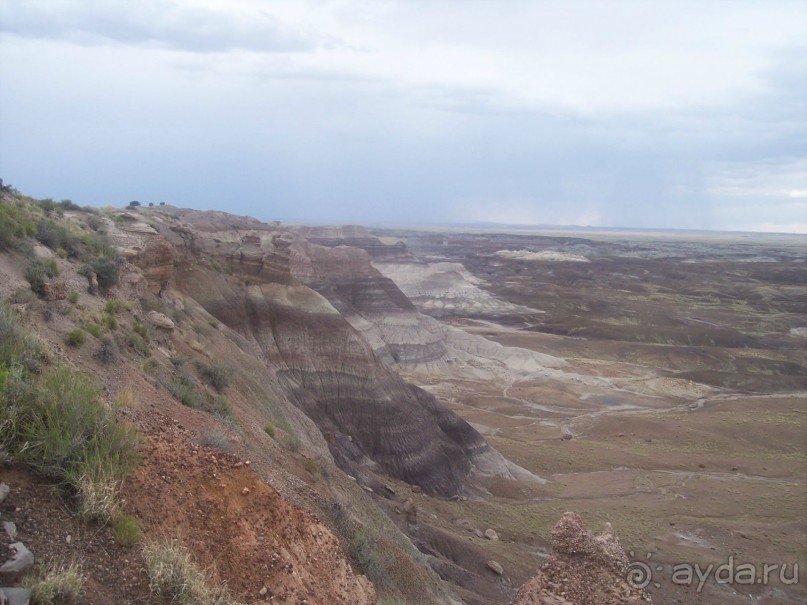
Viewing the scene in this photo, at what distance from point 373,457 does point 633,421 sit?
23.1 meters

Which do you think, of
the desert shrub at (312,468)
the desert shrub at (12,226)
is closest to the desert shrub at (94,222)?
the desert shrub at (12,226)

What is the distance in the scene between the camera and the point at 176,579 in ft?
14.3

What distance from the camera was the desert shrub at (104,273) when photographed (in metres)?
11.7

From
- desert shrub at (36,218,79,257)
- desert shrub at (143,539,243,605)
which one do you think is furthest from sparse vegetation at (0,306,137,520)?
desert shrub at (36,218,79,257)

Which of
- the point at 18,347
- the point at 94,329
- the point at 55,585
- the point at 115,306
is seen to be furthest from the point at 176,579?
the point at 115,306

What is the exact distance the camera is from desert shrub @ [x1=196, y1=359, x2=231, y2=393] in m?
12.0

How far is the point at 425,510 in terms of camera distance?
19.4 metres

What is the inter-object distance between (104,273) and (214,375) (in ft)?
10.5

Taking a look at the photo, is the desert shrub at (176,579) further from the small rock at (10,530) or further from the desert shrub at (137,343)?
the desert shrub at (137,343)

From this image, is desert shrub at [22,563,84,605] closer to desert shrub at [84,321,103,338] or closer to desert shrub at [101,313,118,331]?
desert shrub at [84,321,103,338]

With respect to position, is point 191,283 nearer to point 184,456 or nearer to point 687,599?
point 184,456

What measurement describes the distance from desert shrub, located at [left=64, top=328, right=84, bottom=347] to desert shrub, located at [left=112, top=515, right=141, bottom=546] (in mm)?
4123

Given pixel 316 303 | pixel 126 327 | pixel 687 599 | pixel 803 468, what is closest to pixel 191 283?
pixel 316 303

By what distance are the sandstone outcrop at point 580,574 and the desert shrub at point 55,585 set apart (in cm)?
644
